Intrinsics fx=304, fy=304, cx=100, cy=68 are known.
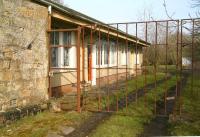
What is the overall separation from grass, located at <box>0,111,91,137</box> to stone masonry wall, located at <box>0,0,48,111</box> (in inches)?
24.1

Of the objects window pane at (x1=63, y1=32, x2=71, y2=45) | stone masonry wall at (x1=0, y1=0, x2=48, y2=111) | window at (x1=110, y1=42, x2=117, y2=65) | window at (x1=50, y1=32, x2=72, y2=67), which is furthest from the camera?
window at (x1=110, y1=42, x2=117, y2=65)

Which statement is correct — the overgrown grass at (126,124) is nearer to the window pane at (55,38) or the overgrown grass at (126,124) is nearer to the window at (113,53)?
the window pane at (55,38)

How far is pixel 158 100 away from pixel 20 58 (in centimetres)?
669

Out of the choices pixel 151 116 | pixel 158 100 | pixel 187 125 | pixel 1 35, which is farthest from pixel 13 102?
pixel 158 100

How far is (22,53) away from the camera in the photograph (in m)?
8.66

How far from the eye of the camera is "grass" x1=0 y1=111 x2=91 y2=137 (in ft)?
23.0

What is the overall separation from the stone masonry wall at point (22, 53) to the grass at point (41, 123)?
61 cm

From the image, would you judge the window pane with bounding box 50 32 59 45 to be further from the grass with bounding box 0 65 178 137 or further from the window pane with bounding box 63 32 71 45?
the grass with bounding box 0 65 178 137

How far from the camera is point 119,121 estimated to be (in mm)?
8383

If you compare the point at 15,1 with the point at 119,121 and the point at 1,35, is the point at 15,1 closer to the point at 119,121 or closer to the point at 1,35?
the point at 1,35

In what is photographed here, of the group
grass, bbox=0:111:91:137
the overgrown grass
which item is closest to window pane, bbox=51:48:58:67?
grass, bbox=0:111:91:137

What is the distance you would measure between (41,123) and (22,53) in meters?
2.13

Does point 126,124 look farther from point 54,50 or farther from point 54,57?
point 54,50

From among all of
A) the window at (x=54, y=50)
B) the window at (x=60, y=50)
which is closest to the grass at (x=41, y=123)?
the window at (x=54, y=50)
